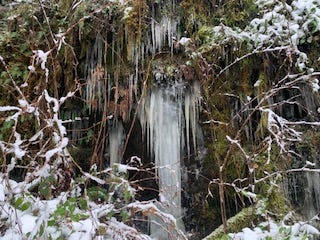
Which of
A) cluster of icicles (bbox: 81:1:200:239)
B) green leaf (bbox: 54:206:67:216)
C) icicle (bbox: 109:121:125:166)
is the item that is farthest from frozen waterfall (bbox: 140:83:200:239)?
green leaf (bbox: 54:206:67:216)

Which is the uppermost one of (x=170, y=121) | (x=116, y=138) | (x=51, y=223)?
(x=170, y=121)

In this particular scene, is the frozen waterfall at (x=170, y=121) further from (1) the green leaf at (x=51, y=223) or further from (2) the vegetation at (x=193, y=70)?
(1) the green leaf at (x=51, y=223)

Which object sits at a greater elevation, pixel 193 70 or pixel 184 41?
pixel 184 41

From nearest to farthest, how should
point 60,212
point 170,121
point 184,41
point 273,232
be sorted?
point 60,212 → point 273,232 → point 184,41 → point 170,121

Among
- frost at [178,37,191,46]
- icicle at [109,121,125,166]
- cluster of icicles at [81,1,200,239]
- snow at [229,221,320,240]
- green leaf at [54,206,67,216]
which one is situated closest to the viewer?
green leaf at [54,206,67,216]

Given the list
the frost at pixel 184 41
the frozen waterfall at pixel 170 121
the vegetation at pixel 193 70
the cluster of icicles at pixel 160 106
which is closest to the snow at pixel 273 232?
the vegetation at pixel 193 70

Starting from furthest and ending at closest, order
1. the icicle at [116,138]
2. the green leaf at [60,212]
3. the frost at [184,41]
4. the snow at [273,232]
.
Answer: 1. the icicle at [116,138]
2. the frost at [184,41]
3. the snow at [273,232]
4. the green leaf at [60,212]

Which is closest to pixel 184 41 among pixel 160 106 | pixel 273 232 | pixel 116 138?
pixel 160 106

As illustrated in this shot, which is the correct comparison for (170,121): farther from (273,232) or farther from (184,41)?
(273,232)

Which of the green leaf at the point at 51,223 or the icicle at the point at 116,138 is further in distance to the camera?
the icicle at the point at 116,138

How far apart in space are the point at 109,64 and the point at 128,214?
6.43 ft

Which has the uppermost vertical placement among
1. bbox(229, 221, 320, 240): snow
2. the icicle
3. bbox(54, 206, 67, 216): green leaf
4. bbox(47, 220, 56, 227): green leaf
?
the icicle

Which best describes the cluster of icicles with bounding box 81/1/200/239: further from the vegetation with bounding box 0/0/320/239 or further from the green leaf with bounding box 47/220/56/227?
the green leaf with bounding box 47/220/56/227

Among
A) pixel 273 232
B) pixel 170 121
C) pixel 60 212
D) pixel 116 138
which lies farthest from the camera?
pixel 116 138
